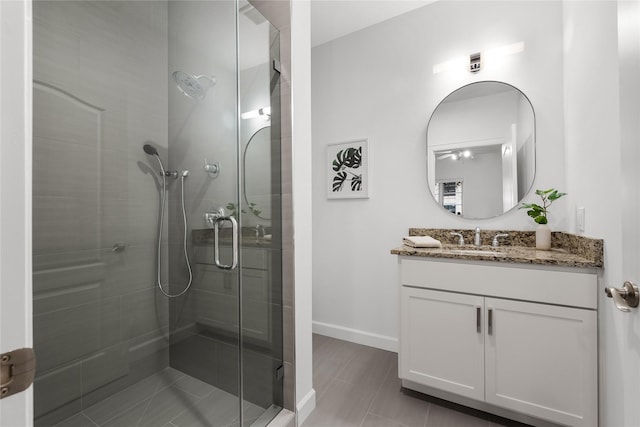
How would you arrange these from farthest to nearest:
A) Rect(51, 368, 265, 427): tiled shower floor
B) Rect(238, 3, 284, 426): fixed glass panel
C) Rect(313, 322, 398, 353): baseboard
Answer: Rect(313, 322, 398, 353): baseboard, Rect(238, 3, 284, 426): fixed glass panel, Rect(51, 368, 265, 427): tiled shower floor

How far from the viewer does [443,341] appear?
5.27 ft

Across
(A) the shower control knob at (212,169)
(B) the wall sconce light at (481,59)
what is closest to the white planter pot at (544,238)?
(B) the wall sconce light at (481,59)

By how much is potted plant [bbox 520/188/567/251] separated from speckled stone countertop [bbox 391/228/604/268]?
0.19ft

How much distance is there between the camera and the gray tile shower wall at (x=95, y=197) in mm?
1161

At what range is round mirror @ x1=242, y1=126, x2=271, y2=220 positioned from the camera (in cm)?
142

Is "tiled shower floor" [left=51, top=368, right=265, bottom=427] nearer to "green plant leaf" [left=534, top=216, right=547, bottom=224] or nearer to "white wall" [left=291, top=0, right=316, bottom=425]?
"white wall" [left=291, top=0, right=316, bottom=425]

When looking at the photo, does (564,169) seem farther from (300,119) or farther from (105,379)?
(105,379)

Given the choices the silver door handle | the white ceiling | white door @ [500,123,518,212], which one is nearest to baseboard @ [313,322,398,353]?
white door @ [500,123,518,212]

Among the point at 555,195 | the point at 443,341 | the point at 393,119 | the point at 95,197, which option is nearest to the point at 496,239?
the point at 555,195

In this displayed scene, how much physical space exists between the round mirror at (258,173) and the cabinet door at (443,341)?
101 centimetres

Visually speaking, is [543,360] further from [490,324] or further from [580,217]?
[580,217]

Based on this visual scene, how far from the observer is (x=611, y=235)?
1.17 meters

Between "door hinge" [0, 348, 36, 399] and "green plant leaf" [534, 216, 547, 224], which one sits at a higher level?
"green plant leaf" [534, 216, 547, 224]

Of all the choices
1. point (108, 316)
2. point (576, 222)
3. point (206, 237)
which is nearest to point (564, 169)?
point (576, 222)
